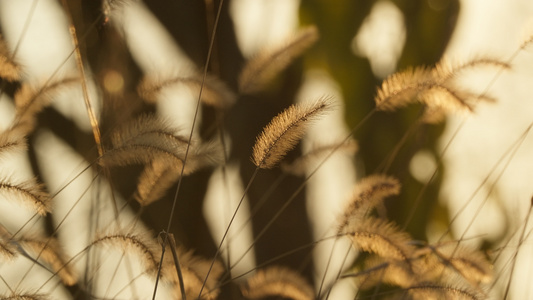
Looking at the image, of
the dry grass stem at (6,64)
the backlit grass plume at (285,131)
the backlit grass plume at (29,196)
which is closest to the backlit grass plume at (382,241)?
the backlit grass plume at (285,131)

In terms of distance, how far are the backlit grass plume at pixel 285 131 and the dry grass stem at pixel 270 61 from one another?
0.27 meters

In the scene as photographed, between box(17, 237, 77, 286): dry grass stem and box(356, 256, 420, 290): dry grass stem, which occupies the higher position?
box(17, 237, 77, 286): dry grass stem

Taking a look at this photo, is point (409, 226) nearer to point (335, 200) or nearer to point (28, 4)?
point (335, 200)

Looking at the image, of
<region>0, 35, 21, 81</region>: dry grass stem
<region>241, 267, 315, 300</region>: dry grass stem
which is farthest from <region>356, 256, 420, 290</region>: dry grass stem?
<region>0, 35, 21, 81</region>: dry grass stem

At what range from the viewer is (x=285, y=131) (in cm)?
107

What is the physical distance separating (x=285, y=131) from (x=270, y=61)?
339mm

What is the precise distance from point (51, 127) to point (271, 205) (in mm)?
719

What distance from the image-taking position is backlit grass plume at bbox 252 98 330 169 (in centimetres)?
104

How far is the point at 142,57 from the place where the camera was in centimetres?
Result: 192

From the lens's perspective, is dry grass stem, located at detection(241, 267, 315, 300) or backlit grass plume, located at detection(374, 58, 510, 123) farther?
dry grass stem, located at detection(241, 267, 315, 300)

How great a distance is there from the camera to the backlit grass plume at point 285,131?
1035mm

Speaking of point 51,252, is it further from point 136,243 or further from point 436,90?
point 436,90

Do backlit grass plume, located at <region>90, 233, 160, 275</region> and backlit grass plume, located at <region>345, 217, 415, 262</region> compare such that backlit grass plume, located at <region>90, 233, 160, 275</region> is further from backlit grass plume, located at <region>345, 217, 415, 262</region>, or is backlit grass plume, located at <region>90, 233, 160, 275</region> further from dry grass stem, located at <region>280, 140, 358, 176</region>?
dry grass stem, located at <region>280, 140, 358, 176</region>

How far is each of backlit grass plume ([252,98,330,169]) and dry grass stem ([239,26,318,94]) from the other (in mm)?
265
